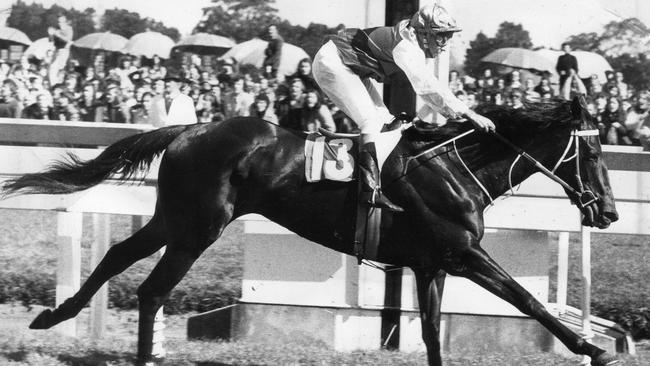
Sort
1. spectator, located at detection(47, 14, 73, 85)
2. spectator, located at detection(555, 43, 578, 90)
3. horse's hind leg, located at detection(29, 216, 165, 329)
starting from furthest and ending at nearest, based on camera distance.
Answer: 1. spectator, located at detection(47, 14, 73, 85)
2. spectator, located at detection(555, 43, 578, 90)
3. horse's hind leg, located at detection(29, 216, 165, 329)

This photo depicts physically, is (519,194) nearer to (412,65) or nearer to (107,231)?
(412,65)

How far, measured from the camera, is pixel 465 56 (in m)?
10.6

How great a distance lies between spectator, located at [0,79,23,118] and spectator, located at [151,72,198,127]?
155cm

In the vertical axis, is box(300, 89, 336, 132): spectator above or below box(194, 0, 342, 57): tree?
below

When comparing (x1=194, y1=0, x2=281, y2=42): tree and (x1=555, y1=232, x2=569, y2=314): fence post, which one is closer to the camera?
(x1=555, y1=232, x2=569, y2=314): fence post

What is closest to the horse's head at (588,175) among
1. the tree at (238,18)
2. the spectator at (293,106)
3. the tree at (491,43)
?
the spectator at (293,106)

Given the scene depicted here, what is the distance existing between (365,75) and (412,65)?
0.51 m

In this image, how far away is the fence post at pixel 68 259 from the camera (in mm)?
6422

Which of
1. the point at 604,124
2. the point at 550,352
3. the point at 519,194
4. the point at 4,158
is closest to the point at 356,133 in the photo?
the point at 519,194

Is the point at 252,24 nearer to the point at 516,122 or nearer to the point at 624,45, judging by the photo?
the point at 624,45

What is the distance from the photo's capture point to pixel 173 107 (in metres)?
6.61

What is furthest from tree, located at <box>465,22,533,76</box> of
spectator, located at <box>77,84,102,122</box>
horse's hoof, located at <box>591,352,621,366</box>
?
horse's hoof, located at <box>591,352,621,366</box>

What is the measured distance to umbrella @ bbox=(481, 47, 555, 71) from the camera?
10164mm

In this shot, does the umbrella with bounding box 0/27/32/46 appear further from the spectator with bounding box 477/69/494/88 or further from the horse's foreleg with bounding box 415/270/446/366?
the horse's foreleg with bounding box 415/270/446/366
